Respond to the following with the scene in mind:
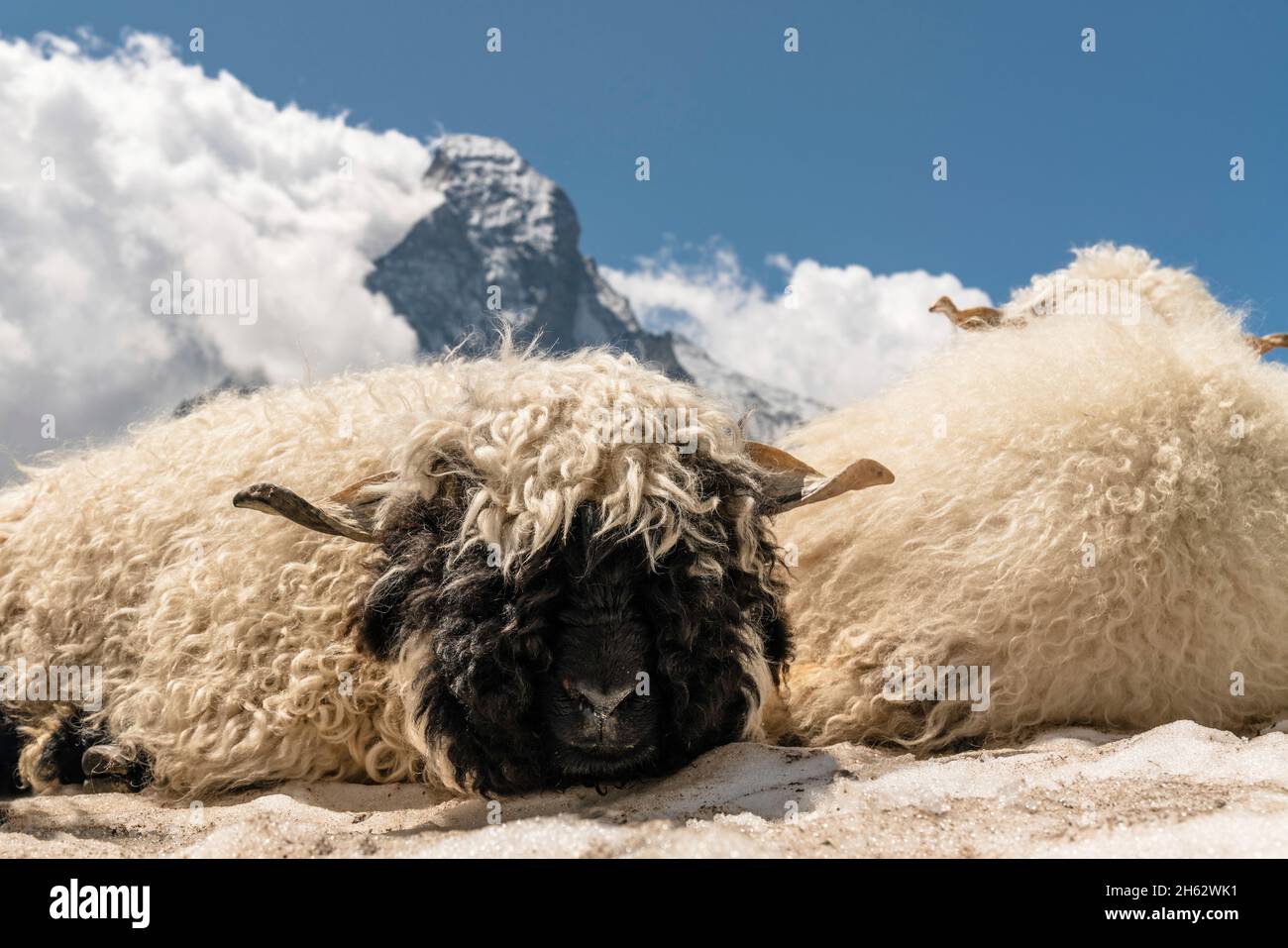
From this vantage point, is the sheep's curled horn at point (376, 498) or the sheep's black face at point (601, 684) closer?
the sheep's black face at point (601, 684)

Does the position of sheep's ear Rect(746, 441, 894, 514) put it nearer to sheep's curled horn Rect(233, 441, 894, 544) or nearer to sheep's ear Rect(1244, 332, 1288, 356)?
sheep's curled horn Rect(233, 441, 894, 544)

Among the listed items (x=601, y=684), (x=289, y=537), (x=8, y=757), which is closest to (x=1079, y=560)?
(x=601, y=684)

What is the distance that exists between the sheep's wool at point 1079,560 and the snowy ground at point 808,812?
28 centimetres

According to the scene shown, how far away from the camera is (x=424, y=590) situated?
329cm

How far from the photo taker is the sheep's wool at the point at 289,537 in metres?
3.28

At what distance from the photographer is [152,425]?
18.3ft

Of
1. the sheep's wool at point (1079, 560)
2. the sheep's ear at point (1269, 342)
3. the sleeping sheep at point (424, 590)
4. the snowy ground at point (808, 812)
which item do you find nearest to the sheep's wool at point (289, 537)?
the sleeping sheep at point (424, 590)

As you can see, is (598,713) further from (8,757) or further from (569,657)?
(8,757)

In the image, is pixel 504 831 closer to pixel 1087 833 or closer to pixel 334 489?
pixel 1087 833

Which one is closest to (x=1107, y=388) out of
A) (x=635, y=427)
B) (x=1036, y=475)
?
(x=1036, y=475)

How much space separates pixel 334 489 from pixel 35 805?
1.61 meters

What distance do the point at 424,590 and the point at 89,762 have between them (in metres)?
2.08

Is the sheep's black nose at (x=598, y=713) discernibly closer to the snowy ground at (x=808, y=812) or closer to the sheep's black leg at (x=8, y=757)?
the snowy ground at (x=808, y=812)

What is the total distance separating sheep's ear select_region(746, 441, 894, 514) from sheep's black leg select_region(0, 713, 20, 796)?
3.58 meters
